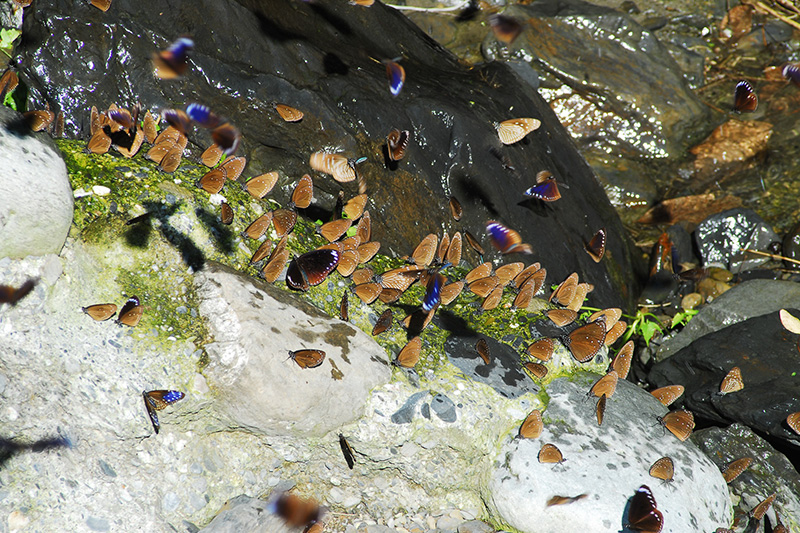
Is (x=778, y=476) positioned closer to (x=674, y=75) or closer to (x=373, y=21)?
(x=373, y=21)

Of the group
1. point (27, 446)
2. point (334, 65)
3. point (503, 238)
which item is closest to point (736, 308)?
point (503, 238)

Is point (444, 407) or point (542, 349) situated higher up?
point (542, 349)

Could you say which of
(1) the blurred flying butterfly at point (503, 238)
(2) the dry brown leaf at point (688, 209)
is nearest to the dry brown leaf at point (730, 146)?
(2) the dry brown leaf at point (688, 209)

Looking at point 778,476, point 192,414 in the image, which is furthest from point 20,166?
point 778,476

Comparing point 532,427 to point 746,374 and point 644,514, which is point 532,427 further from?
point 746,374

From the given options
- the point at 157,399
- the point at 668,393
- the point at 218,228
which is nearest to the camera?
the point at 157,399

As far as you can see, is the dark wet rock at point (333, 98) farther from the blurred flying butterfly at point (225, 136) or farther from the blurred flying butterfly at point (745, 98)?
the blurred flying butterfly at point (745, 98)
